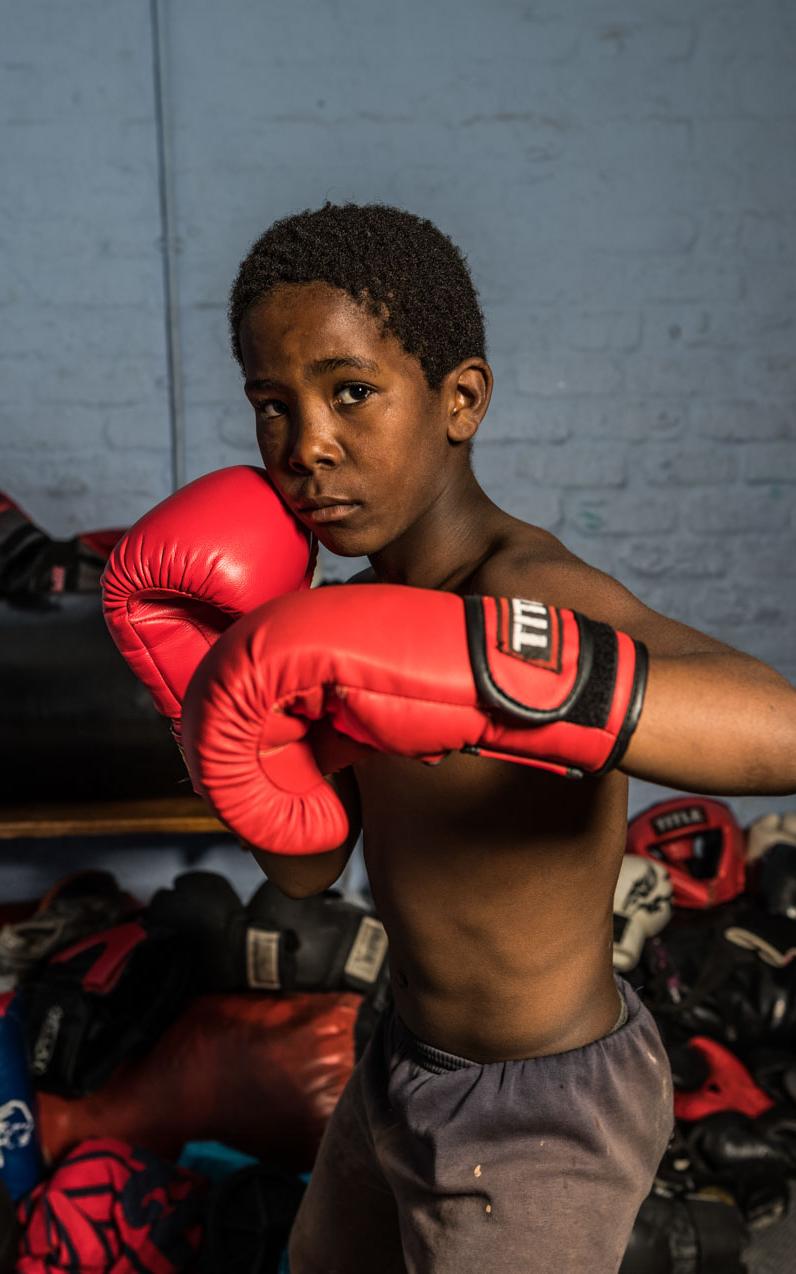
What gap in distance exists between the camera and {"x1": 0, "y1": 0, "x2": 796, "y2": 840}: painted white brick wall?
237cm

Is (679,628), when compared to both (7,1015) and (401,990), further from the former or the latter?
(7,1015)

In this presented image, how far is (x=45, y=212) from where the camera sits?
94.4 inches

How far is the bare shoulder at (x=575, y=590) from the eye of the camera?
0.86 metres

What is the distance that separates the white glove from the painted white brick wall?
818mm

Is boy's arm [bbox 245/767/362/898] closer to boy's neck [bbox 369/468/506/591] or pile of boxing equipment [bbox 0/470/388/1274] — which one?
boy's neck [bbox 369/468/506/591]

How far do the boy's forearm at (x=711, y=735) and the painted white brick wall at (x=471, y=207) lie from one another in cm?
186

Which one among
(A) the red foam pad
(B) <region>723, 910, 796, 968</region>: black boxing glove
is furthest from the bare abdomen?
(B) <region>723, 910, 796, 968</region>: black boxing glove

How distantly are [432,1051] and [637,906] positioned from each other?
1.21 m

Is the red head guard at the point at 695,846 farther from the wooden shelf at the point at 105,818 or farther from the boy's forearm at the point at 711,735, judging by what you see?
the boy's forearm at the point at 711,735

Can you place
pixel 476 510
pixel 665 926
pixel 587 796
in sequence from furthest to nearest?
pixel 665 926
pixel 476 510
pixel 587 796

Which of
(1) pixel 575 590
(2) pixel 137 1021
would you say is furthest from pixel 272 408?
(2) pixel 137 1021

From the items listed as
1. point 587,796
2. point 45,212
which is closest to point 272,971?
point 587,796

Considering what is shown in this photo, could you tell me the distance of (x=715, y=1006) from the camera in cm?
216

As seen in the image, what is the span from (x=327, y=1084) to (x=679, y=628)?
4.42 ft
